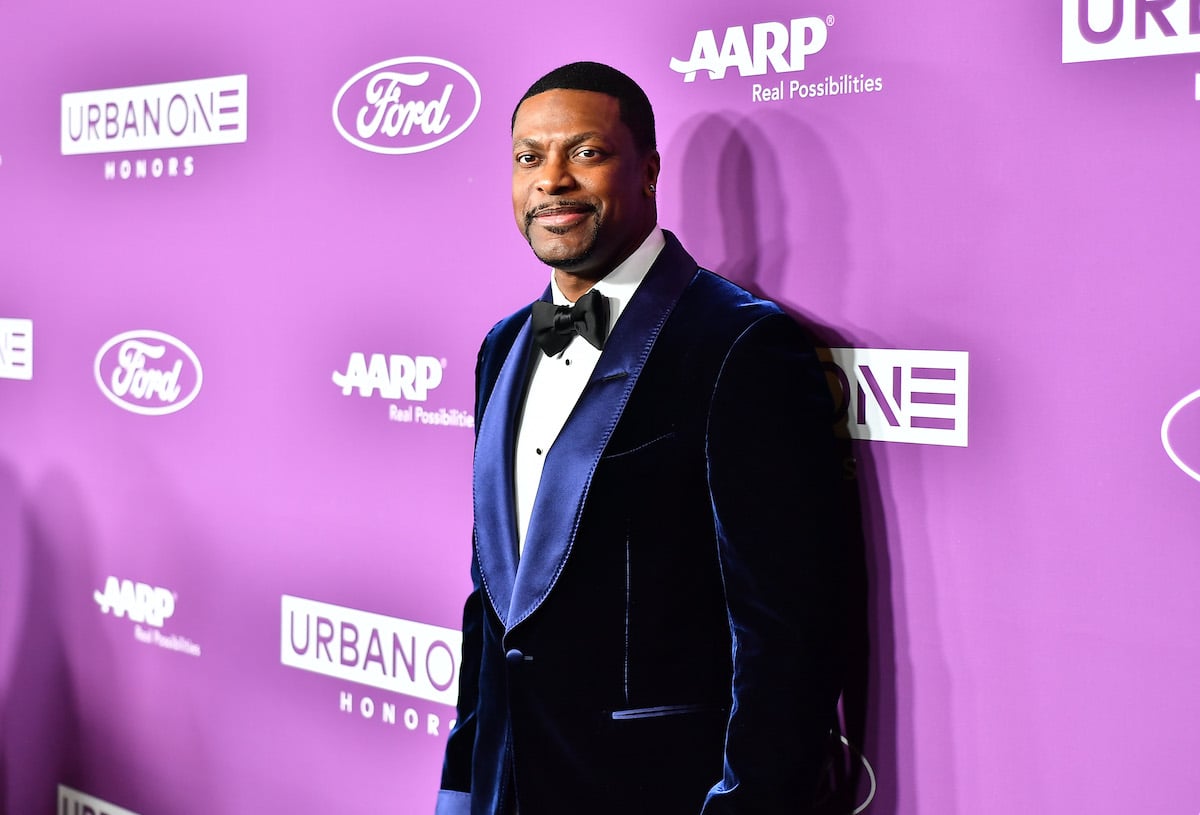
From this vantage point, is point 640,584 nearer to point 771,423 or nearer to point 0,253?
point 771,423

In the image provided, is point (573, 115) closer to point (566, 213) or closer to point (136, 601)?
point (566, 213)

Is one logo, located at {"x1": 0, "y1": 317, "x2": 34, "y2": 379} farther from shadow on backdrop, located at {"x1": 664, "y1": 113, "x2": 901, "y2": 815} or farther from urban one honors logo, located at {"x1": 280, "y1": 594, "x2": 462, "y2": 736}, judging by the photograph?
shadow on backdrop, located at {"x1": 664, "y1": 113, "x2": 901, "y2": 815}

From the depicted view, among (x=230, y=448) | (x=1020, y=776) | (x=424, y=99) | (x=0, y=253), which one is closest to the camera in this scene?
(x=1020, y=776)

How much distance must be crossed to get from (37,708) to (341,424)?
1.37 metres

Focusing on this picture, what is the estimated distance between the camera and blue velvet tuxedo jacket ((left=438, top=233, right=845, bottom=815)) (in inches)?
61.1

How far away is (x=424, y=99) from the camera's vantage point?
7.64 ft

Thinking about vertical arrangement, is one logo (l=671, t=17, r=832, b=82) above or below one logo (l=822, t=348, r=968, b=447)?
above

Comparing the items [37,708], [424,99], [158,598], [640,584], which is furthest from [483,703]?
[37,708]

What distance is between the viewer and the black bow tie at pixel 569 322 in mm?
1708

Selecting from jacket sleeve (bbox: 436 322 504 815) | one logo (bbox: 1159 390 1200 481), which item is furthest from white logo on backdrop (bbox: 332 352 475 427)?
one logo (bbox: 1159 390 1200 481)

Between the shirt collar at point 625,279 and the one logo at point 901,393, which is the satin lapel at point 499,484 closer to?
the shirt collar at point 625,279

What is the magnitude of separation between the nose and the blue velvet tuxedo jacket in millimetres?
180

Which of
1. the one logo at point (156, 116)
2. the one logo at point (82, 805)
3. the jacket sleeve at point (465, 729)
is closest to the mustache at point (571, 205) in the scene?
the jacket sleeve at point (465, 729)

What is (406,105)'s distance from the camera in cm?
236
